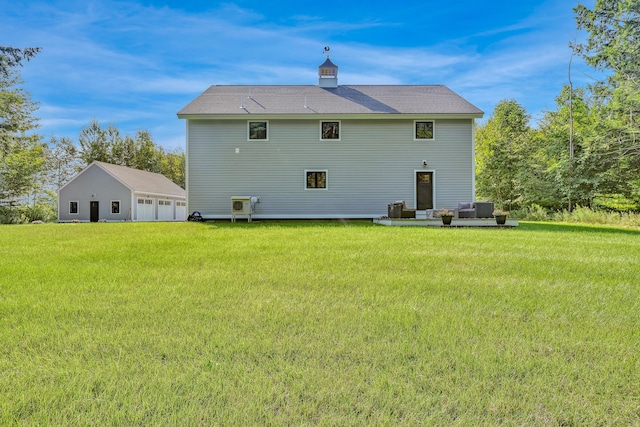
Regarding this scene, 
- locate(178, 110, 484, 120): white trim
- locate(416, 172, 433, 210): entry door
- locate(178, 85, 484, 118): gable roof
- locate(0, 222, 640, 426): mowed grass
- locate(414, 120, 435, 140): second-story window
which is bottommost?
locate(0, 222, 640, 426): mowed grass

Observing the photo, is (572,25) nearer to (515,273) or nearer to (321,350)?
(515,273)

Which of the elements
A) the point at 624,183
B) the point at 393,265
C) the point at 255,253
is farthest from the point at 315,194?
the point at 624,183

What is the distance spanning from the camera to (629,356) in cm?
216

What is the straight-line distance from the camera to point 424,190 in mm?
15438

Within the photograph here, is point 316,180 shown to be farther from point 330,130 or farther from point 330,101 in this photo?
point 330,101

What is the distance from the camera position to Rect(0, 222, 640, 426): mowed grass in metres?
1.62

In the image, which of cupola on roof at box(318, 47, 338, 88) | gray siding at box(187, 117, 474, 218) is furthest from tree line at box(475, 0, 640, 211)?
cupola on roof at box(318, 47, 338, 88)

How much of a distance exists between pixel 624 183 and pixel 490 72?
1020 cm

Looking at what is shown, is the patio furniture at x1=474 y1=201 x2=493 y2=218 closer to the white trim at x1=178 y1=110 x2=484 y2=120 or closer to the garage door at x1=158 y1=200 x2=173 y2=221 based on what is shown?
the white trim at x1=178 y1=110 x2=484 y2=120

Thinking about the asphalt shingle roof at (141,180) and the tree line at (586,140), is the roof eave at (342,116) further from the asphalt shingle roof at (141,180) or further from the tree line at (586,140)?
the asphalt shingle roof at (141,180)

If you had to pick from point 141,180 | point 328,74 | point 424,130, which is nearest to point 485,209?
point 424,130

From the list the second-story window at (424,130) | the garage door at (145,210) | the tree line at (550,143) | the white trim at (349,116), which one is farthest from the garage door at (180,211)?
the second-story window at (424,130)

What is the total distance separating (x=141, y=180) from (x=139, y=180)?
378 millimetres

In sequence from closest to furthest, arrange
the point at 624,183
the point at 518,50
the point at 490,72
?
the point at 518,50
the point at 490,72
the point at 624,183
